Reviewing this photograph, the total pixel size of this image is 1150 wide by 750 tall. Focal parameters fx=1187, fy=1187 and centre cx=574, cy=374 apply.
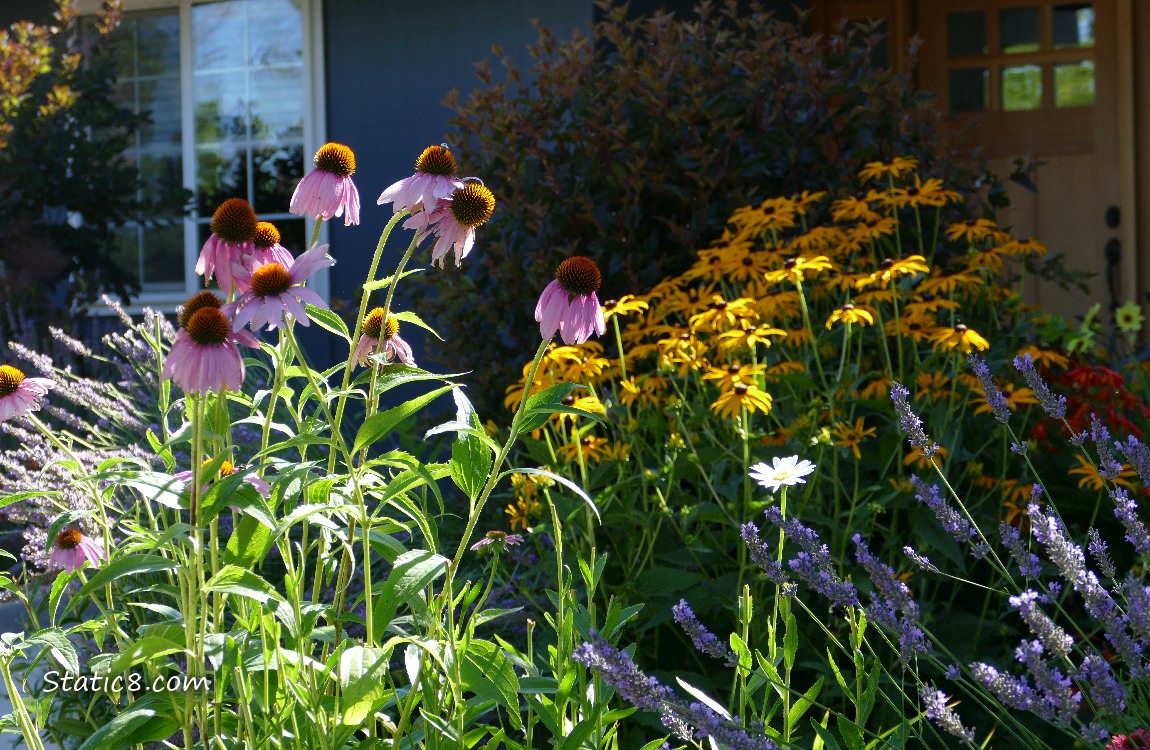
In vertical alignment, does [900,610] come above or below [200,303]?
below

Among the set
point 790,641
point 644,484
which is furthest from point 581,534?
point 790,641

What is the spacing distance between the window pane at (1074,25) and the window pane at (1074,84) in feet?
0.30

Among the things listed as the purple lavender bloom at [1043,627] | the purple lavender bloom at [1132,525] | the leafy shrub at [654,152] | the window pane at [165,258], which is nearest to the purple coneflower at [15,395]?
the purple lavender bloom at [1043,627]

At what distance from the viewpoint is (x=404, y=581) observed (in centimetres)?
126

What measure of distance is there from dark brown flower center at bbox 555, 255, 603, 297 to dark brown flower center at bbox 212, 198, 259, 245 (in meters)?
0.35

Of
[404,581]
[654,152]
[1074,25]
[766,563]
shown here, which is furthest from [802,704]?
[1074,25]

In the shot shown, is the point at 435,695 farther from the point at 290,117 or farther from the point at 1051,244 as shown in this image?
the point at 290,117

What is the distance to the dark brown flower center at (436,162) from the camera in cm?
144

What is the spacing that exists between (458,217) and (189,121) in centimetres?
544

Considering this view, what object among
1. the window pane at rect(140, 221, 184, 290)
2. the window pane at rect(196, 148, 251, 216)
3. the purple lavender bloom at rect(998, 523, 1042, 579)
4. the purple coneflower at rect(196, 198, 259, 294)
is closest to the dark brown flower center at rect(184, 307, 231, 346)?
the purple coneflower at rect(196, 198, 259, 294)

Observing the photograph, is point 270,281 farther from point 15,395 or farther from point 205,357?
point 15,395

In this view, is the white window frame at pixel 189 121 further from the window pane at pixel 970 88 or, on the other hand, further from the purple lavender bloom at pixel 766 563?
the purple lavender bloom at pixel 766 563

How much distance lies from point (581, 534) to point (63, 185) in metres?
4.32

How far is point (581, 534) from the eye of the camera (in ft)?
7.89
